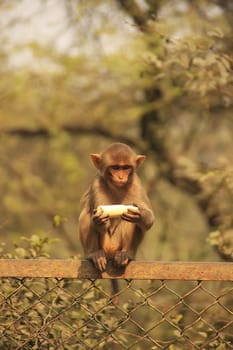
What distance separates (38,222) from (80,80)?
15.1 feet

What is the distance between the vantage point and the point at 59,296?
469cm

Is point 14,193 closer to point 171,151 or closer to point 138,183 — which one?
point 171,151

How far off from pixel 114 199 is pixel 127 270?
6.52ft

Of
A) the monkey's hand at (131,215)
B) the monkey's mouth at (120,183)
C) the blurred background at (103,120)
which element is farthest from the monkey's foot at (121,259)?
the blurred background at (103,120)

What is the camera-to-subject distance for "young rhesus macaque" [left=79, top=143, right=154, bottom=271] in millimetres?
5266

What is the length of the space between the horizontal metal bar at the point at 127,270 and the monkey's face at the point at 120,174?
1.70 meters

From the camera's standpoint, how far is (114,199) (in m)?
5.54

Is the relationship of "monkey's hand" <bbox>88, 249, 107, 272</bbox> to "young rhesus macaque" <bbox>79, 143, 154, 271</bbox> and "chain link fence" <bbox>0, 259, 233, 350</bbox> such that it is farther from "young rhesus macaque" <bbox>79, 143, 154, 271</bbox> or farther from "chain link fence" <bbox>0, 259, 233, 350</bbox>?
"young rhesus macaque" <bbox>79, 143, 154, 271</bbox>

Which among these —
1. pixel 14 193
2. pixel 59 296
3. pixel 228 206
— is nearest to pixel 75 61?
pixel 14 193

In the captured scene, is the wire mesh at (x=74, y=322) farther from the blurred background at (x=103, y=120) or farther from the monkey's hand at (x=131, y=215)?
the blurred background at (x=103, y=120)

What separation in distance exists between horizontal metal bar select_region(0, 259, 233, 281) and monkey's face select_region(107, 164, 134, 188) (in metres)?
1.70

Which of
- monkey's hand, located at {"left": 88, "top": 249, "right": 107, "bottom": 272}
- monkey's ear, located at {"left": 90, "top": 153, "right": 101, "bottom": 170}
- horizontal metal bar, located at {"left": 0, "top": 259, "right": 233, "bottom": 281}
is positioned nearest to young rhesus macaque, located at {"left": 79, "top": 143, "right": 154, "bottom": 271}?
monkey's ear, located at {"left": 90, "top": 153, "right": 101, "bottom": 170}

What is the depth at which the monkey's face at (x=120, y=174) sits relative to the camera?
5375 millimetres

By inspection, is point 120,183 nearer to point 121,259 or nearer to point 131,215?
point 131,215
